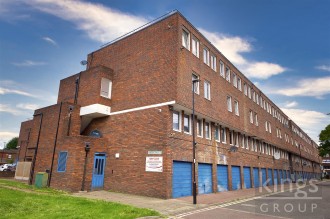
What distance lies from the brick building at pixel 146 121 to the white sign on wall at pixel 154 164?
0.21 ft

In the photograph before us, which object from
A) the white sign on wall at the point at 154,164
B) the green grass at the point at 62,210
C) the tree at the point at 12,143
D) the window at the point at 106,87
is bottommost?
the green grass at the point at 62,210

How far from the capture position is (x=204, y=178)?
19.5 m

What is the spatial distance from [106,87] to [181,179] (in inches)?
395

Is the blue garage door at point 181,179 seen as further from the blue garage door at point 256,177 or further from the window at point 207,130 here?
the blue garage door at point 256,177

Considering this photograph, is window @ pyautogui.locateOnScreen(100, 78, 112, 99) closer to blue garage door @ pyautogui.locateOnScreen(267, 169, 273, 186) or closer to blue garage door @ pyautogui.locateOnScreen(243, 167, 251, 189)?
blue garage door @ pyautogui.locateOnScreen(243, 167, 251, 189)

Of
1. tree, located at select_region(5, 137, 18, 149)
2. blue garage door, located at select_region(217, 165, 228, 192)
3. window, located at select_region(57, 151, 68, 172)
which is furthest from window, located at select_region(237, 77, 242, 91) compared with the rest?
tree, located at select_region(5, 137, 18, 149)

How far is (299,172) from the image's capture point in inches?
2170

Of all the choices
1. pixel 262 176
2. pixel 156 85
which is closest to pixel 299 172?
pixel 262 176

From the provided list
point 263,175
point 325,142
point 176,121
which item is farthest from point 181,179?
point 325,142

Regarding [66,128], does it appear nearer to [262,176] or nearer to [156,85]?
[156,85]

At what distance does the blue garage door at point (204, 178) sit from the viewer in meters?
18.9

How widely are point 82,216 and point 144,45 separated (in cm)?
1445

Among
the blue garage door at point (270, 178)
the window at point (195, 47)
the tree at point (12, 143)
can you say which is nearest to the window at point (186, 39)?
the window at point (195, 47)

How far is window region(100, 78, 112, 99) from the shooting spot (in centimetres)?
2095
